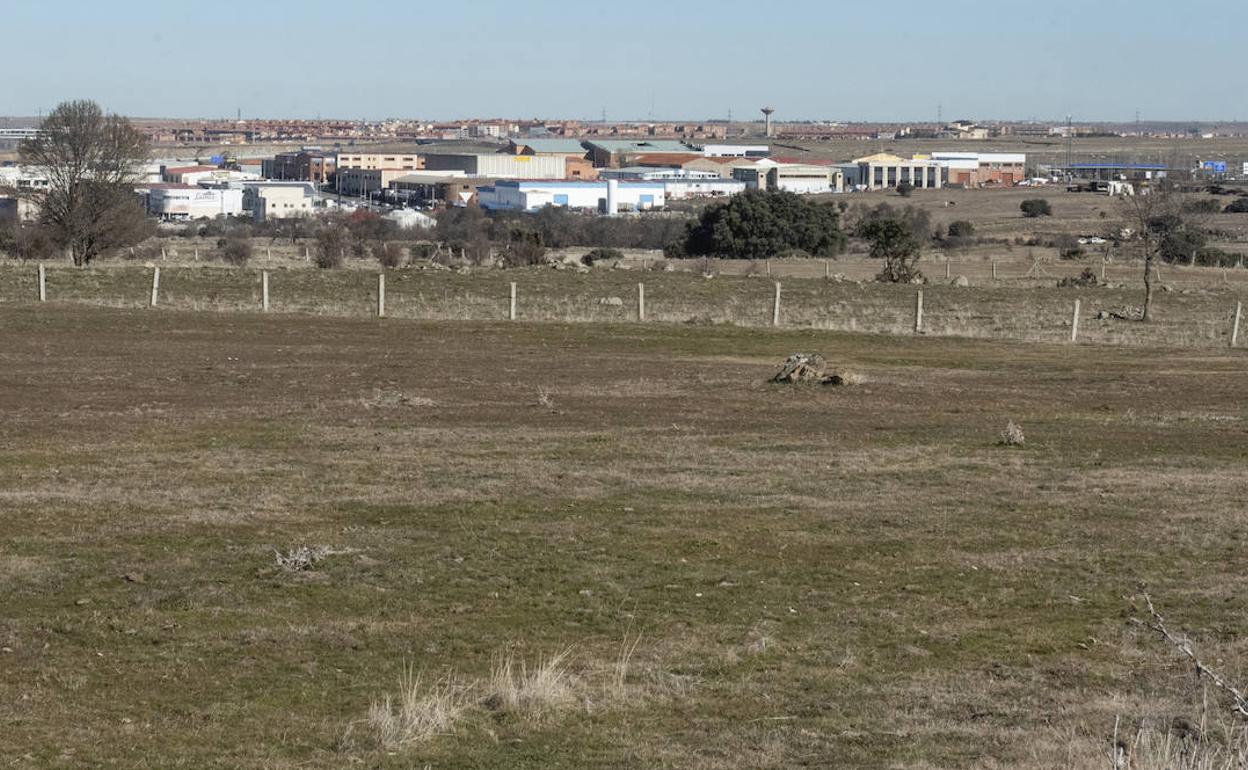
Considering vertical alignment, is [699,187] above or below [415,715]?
above

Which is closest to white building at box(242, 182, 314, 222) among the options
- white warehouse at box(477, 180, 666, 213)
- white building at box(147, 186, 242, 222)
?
white building at box(147, 186, 242, 222)

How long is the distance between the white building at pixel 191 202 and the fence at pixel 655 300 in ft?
303

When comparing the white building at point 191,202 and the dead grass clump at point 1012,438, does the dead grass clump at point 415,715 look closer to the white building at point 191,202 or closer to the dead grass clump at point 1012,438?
the dead grass clump at point 1012,438

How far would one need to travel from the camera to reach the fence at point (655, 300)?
44.2 m

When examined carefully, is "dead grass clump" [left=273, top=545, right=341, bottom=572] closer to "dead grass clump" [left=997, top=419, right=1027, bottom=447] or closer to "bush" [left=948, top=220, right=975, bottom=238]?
"dead grass clump" [left=997, top=419, right=1027, bottom=447]

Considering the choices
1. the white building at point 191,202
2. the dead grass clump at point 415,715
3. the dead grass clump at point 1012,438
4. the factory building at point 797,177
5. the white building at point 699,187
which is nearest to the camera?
the dead grass clump at point 415,715

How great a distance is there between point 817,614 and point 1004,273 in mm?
61410

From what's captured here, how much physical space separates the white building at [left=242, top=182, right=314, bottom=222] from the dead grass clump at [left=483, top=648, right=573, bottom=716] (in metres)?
140

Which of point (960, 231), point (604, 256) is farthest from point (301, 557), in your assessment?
point (960, 231)

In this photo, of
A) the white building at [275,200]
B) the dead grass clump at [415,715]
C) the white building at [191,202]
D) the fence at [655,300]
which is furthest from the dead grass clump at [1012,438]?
the white building at [275,200]

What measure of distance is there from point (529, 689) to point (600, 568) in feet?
14.5

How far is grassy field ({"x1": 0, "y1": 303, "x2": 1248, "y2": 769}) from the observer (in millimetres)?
10484

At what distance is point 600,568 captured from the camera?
15.3 m

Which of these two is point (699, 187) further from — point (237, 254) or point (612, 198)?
point (237, 254)
